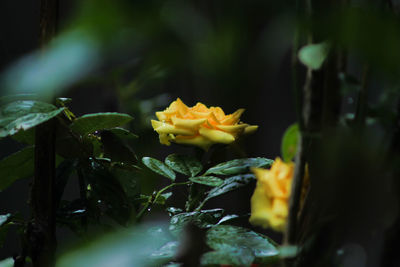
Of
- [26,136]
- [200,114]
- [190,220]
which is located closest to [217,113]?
[200,114]

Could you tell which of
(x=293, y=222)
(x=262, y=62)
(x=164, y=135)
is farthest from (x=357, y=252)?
(x=164, y=135)

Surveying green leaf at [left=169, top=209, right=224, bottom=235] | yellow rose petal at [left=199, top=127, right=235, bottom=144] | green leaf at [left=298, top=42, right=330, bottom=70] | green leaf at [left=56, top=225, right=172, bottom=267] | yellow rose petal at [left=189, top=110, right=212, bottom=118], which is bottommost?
green leaf at [left=169, top=209, right=224, bottom=235]

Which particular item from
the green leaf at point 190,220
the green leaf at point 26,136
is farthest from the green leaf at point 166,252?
the green leaf at point 26,136

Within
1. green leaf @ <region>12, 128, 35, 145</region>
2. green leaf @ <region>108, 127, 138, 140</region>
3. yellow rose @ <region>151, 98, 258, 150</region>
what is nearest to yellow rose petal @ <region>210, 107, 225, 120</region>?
yellow rose @ <region>151, 98, 258, 150</region>

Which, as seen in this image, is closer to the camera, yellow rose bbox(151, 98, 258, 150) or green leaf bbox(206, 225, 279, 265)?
green leaf bbox(206, 225, 279, 265)

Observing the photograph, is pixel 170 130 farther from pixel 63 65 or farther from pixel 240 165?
pixel 63 65

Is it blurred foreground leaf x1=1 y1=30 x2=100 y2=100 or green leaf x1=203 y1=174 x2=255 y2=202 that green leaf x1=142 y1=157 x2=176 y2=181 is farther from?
blurred foreground leaf x1=1 y1=30 x2=100 y2=100

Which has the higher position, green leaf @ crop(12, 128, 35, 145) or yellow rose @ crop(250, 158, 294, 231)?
green leaf @ crop(12, 128, 35, 145)
